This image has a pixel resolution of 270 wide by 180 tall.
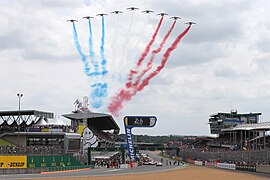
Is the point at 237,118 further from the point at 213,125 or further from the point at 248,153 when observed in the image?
the point at 248,153

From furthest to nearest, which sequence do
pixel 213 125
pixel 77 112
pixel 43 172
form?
pixel 213 125 < pixel 77 112 < pixel 43 172

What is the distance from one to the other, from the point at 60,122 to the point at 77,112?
15.7 meters

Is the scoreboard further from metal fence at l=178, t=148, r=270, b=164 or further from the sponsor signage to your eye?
metal fence at l=178, t=148, r=270, b=164

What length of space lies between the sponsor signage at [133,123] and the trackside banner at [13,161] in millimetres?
34311

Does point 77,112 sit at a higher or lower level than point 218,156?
higher

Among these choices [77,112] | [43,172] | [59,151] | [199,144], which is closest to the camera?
[43,172]

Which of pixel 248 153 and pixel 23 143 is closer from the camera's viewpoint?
pixel 248 153

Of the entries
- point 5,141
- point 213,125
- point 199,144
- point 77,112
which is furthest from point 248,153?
point 199,144

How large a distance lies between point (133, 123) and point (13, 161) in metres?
37.2

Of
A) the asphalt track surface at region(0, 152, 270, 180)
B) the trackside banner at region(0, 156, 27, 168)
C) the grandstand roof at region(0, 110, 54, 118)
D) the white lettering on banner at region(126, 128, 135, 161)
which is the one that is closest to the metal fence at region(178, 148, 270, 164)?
the asphalt track surface at region(0, 152, 270, 180)

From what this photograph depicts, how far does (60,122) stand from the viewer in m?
132

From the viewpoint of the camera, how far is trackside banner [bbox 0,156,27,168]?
2712 inches

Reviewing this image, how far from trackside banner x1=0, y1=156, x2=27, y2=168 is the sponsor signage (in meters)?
34.3

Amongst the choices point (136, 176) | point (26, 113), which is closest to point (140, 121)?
point (136, 176)
